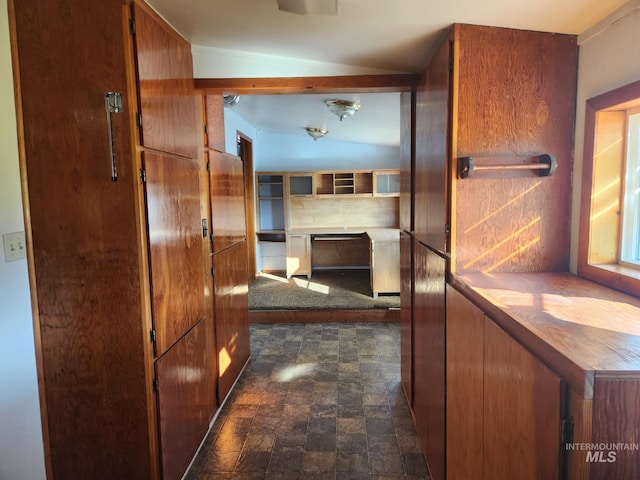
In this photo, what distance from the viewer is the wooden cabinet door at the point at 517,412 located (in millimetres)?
829

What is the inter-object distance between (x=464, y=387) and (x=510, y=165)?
34.6 inches

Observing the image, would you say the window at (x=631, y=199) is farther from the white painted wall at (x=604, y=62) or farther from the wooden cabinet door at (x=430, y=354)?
the wooden cabinet door at (x=430, y=354)

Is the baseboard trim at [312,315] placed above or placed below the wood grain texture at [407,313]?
below

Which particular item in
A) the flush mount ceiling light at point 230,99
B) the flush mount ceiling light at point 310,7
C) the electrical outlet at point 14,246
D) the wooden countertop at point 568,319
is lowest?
the wooden countertop at point 568,319

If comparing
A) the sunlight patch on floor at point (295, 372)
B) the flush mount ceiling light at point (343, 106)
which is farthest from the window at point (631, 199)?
the flush mount ceiling light at point (343, 106)

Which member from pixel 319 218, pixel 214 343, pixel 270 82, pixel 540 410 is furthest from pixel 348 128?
pixel 540 410

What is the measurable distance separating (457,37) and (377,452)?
7.24 ft

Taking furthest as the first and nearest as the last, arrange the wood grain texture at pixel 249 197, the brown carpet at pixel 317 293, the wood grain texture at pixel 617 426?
the wood grain texture at pixel 249 197, the brown carpet at pixel 317 293, the wood grain texture at pixel 617 426

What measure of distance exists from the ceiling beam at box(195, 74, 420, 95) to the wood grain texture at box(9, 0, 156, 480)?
88 centimetres

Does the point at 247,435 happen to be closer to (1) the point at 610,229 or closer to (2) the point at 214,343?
(2) the point at 214,343

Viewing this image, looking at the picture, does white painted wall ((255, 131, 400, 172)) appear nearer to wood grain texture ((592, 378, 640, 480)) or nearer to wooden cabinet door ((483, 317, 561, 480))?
wooden cabinet door ((483, 317, 561, 480))

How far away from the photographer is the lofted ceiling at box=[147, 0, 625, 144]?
4.48ft

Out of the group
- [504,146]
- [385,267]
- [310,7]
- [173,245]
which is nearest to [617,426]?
[504,146]

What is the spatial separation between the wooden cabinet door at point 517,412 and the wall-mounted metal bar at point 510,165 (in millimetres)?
614
